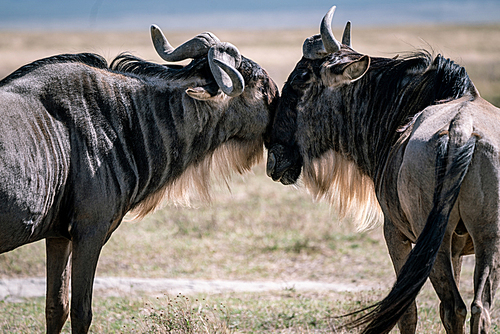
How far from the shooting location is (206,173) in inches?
173

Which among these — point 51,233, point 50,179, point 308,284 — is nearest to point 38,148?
point 50,179

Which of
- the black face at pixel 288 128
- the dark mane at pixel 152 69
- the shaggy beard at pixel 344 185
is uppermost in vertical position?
the dark mane at pixel 152 69

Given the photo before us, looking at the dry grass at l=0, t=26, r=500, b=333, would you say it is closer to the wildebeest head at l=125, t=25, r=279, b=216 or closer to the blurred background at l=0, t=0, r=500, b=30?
the wildebeest head at l=125, t=25, r=279, b=216

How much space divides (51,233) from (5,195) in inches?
19.9

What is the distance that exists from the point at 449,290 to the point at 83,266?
2.20 metres

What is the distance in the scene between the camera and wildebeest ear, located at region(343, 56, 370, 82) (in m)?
3.86

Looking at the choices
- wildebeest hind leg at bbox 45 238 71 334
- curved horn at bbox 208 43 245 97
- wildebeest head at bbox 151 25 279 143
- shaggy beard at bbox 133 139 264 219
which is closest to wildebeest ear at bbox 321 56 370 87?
wildebeest head at bbox 151 25 279 143

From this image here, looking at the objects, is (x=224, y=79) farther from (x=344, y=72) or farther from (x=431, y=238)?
(x=431, y=238)

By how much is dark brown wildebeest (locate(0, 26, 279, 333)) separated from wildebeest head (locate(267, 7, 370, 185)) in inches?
7.6

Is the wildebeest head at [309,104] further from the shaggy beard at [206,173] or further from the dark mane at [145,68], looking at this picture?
the dark mane at [145,68]

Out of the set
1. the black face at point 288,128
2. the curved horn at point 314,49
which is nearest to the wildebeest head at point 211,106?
the black face at point 288,128

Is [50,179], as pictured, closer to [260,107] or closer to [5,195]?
[5,195]

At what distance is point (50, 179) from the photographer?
3520 mm

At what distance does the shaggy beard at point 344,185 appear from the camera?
4.40 meters
